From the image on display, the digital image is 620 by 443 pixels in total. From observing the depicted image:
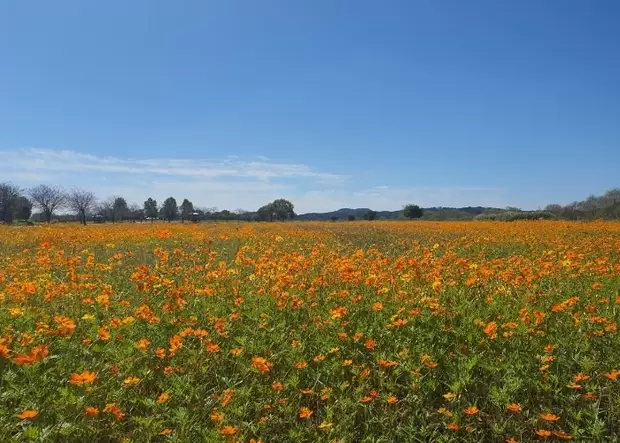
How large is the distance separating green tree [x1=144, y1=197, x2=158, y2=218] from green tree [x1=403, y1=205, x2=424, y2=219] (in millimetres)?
50635

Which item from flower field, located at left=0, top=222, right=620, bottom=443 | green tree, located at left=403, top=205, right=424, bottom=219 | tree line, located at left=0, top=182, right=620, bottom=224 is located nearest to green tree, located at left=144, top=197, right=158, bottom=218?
tree line, located at left=0, top=182, right=620, bottom=224

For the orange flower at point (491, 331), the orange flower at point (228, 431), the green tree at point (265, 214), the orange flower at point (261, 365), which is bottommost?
the orange flower at point (228, 431)

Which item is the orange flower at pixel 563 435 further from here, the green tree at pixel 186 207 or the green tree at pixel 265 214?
the green tree at pixel 186 207

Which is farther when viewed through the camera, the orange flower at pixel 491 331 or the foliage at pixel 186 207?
the foliage at pixel 186 207

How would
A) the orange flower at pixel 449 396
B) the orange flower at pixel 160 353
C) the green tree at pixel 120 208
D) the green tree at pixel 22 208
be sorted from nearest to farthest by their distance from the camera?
the orange flower at pixel 449 396 → the orange flower at pixel 160 353 → the green tree at pixel 22 208 → the green tree at pixel 120 208

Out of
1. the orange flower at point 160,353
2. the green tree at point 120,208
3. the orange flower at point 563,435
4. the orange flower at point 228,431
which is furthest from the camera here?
the green tree at point 120,208

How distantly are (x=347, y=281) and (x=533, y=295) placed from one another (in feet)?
6.42

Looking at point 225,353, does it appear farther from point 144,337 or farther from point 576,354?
point 576,354

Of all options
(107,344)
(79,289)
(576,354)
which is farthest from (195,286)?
(576,354)

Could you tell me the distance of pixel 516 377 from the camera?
336 centimetres

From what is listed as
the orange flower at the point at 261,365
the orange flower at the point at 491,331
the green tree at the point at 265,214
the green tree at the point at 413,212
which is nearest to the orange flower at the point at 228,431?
the orange flower at the point at 261,365

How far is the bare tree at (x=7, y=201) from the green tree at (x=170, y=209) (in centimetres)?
2529

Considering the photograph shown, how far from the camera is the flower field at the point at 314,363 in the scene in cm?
296

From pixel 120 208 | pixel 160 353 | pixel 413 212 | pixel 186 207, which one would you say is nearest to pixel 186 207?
pixel 186 207
